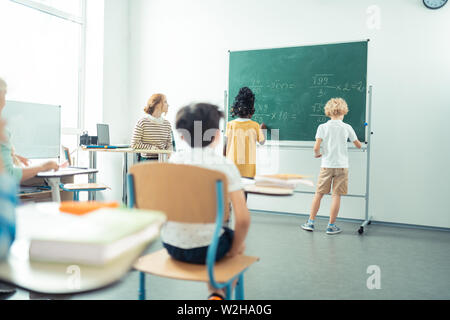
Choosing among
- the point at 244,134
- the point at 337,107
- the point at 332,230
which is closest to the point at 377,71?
the point at 337,107

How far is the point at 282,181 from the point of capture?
1686mm

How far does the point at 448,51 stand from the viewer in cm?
398

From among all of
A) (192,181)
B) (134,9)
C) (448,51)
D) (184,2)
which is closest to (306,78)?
(448,51)

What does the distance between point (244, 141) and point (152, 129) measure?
3.13ft

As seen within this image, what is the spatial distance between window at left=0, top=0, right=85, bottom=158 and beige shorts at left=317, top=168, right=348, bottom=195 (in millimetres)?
3410

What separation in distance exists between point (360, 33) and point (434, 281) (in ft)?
9.57

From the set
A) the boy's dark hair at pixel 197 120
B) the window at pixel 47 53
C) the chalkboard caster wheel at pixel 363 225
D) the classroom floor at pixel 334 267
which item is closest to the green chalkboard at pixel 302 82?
the chalkboard caster wheel at pixel 363 225

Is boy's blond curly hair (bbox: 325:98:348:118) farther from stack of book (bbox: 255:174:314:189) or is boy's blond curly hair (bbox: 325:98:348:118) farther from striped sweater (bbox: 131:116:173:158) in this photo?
stack of book (bbox: 255:174:314:189)

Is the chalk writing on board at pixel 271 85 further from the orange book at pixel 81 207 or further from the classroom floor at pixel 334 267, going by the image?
the orange book at pixel 81 207

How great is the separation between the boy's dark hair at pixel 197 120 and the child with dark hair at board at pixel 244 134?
6.04ft

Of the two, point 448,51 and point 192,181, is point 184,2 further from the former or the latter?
point 192,181

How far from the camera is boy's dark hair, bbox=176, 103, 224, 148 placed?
1.41m

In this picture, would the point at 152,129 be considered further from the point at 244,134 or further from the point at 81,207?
the point at 81,207
